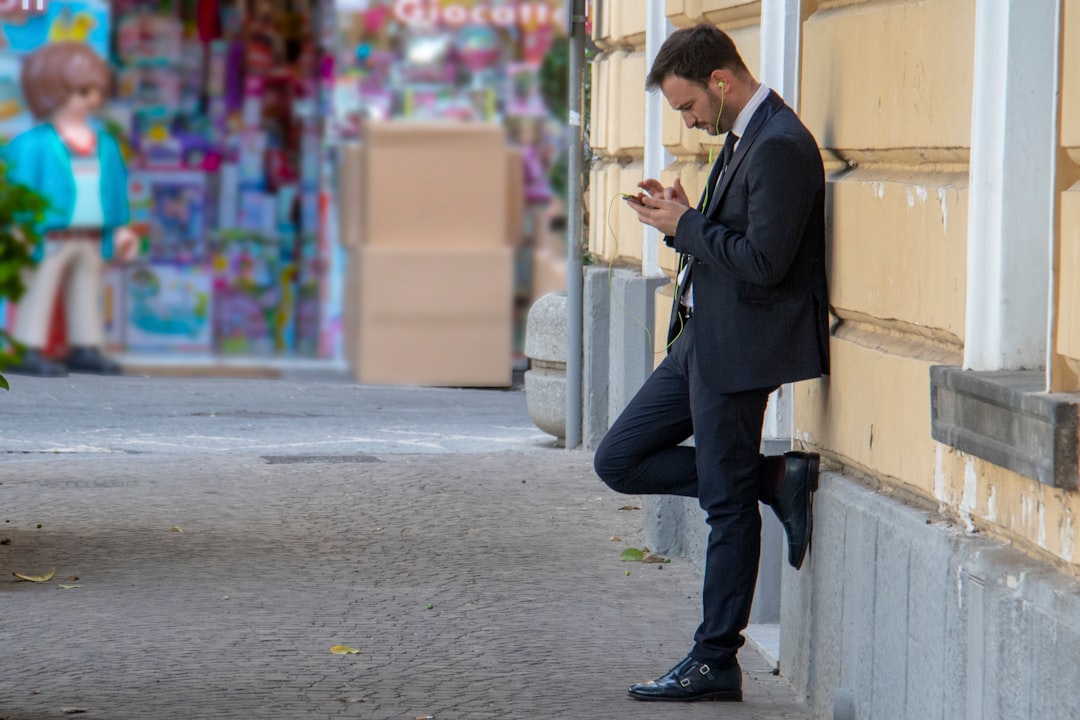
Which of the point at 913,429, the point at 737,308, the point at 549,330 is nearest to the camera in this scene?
the point at 913,429

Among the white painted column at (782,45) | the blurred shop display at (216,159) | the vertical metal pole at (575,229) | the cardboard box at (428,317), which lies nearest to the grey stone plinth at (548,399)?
the vertical metal pole at (575,229)

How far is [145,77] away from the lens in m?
6.02

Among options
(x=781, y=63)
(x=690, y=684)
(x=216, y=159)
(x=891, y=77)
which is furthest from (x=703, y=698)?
(x=216, y=159)

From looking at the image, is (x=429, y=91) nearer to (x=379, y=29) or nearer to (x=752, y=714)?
(x=379, y=29)

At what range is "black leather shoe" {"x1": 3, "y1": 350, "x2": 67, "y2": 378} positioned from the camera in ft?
21.4

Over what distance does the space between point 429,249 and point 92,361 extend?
1.38m

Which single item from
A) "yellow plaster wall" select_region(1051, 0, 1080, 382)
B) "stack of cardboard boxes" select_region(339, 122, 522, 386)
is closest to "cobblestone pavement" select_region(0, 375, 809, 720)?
"stack of cardboard boxes" select_region(339, 122, 522, 386)

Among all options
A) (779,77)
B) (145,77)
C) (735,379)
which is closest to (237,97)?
(145,77)

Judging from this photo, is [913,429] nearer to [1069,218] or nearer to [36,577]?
[1069,218]

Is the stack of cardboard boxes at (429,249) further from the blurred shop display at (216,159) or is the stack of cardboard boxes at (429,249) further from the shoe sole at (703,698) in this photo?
the shoe sole at (703,698)

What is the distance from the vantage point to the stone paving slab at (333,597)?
499 cm

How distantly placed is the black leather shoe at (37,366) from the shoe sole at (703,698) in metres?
2.69

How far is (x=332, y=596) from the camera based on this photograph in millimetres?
6332

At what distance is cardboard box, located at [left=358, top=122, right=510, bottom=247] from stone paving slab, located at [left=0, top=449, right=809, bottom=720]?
1.25 metres
